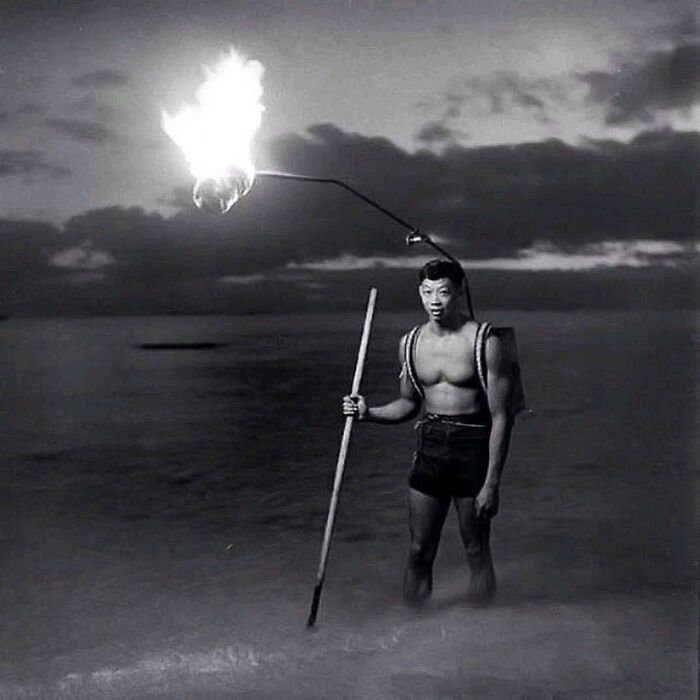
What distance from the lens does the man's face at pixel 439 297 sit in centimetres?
410

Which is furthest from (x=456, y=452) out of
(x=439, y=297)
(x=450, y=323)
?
(x=439, y=297)

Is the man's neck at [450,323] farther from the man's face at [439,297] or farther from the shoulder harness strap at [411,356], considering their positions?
the shoulder harness strap at [411,356]

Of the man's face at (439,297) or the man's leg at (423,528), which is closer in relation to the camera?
the man's face at (439,297)

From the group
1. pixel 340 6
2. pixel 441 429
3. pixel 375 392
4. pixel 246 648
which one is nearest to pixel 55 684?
pixel 246 648

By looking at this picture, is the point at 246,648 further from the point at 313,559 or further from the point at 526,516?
the point at 526,516

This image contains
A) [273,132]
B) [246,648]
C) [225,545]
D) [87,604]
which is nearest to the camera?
[246,648]

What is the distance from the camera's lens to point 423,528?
14.3ft

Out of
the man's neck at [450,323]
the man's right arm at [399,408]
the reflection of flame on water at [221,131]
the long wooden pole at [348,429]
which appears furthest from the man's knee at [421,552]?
the reflection of flame on water at [221,131]

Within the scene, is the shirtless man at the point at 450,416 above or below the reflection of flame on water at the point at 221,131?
below

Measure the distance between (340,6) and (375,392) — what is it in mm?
14420

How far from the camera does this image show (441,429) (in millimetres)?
4234

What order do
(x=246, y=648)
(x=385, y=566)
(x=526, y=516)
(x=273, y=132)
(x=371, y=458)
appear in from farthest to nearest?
(x=371, y=458) < (x=526, y=516) < (x=385, y=566) < (x=273, y=132) < (x=246, y=648)

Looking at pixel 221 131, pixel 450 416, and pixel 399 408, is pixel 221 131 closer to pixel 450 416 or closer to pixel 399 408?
pixel 399 408

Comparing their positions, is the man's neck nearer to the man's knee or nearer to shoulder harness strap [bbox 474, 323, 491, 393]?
shoulder harness strap [bbox 474, 323, 491, 393]
